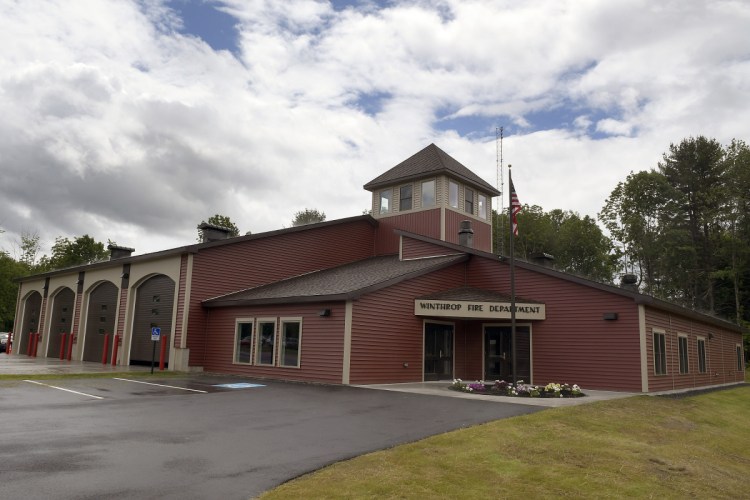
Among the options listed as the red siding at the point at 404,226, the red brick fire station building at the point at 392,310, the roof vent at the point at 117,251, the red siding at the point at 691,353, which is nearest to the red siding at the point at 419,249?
the red brick fire station building at the point at 392,310

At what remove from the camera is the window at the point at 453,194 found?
2653 cm

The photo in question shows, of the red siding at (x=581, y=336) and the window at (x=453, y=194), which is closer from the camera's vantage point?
the red siding at (x=581, y=336)

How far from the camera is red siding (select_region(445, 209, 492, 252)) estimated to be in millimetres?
26016

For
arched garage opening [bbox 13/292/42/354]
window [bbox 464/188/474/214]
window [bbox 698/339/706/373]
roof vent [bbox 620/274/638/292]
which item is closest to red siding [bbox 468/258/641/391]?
roof vent [bbox 620/274/638/292]

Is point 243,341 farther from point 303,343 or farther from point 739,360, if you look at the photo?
point 739,360

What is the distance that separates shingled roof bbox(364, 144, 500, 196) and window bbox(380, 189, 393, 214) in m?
0.43

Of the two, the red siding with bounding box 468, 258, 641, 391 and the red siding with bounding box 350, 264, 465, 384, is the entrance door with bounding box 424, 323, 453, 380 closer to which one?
the red siding with bounding box 350, 264, 465, 384

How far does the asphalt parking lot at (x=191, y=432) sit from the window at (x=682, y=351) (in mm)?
11488

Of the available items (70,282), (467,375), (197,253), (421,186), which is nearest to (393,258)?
(421,186)

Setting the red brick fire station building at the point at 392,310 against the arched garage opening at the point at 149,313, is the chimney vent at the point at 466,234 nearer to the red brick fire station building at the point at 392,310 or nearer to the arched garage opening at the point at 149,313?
the red brick fire station building at the point at 392,310

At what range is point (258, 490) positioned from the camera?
19.3 feet

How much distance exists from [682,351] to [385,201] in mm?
15024

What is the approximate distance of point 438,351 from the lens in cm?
2025

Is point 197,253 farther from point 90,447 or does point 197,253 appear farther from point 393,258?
point 90,447
